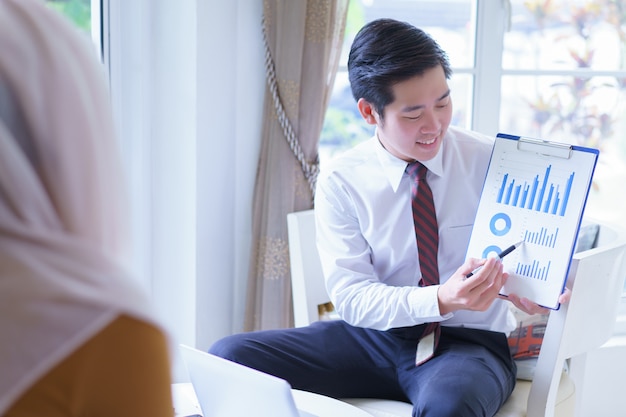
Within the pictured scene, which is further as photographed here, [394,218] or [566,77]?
[566,77]

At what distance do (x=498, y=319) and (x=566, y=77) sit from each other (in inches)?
47.3

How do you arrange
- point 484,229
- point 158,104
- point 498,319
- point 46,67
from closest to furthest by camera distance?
point 46,67 < point 484,229 < point 498,319 < point 158,104

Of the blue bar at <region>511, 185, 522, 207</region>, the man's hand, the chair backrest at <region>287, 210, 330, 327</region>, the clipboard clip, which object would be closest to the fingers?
the man's hand

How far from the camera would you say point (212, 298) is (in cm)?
245

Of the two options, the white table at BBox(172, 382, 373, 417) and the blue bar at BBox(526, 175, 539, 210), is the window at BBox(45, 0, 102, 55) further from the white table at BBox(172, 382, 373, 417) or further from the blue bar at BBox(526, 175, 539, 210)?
the blue bar at BBox(526, 175, 539, 210)

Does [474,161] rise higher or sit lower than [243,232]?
higher

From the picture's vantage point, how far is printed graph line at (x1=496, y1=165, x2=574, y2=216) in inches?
65.3

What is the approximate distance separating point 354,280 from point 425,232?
0.19 m

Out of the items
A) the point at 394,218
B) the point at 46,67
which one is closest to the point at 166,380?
the point at 46,67

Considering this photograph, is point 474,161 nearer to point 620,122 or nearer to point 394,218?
point 394,218

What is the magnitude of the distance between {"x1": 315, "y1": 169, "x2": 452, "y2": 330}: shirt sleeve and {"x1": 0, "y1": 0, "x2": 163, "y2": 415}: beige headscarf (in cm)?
111

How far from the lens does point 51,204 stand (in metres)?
0.70

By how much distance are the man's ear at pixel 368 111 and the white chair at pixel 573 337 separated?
553 mm

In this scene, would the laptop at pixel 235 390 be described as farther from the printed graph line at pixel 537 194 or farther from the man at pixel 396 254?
the printed graph line at pixel 537 194
